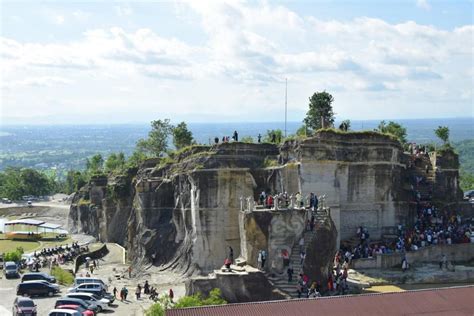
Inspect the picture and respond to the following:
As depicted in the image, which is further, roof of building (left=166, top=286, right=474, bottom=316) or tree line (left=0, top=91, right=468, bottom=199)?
tree line (left=0, top=91, right=468, bottom=199)

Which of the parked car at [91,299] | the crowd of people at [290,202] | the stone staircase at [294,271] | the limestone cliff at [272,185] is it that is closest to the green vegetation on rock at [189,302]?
the stone staircase at [294,271]

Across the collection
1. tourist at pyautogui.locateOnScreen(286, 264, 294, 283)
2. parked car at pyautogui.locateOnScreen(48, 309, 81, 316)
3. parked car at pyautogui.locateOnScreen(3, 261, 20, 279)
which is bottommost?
parked car at pyautogui.locateOnScreen(3, 261, 20, 279)

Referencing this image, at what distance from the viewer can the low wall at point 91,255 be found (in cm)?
7650

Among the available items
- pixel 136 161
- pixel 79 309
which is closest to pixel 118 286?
pixel 79 309

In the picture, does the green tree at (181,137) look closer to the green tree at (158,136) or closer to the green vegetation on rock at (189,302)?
the green tree at (158,136)

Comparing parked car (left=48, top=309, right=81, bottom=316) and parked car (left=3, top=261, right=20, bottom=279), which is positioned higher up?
parked car (left=48, top=309, right=81, bottom=316)

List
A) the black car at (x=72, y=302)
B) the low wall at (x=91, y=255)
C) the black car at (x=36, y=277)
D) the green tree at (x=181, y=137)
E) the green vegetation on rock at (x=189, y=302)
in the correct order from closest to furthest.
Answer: the green vegetation on rock at (x=189, y=302) < the black car at (x=72, y=302) < the black car at (x=36, y=277) < the low wall at (x=91, y=255) < the green tree at (x=181, y=137)

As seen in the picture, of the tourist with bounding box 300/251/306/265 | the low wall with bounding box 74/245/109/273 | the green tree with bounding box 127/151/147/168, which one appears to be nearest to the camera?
the tourist with bounding box 300/251/306/265

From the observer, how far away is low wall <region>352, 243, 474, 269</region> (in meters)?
57.8

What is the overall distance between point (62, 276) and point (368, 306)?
1352 inches

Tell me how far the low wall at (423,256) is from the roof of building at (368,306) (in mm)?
17719

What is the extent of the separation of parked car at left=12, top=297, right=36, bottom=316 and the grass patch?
13647 millimetres

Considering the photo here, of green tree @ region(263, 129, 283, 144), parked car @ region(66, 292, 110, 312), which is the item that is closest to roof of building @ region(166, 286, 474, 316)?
parked car @ region(66, 292, 110, 312)

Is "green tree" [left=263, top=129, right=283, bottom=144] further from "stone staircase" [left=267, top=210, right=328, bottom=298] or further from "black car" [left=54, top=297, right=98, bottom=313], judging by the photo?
"black car" [left=54, top=297, right=98, bottom=313]
